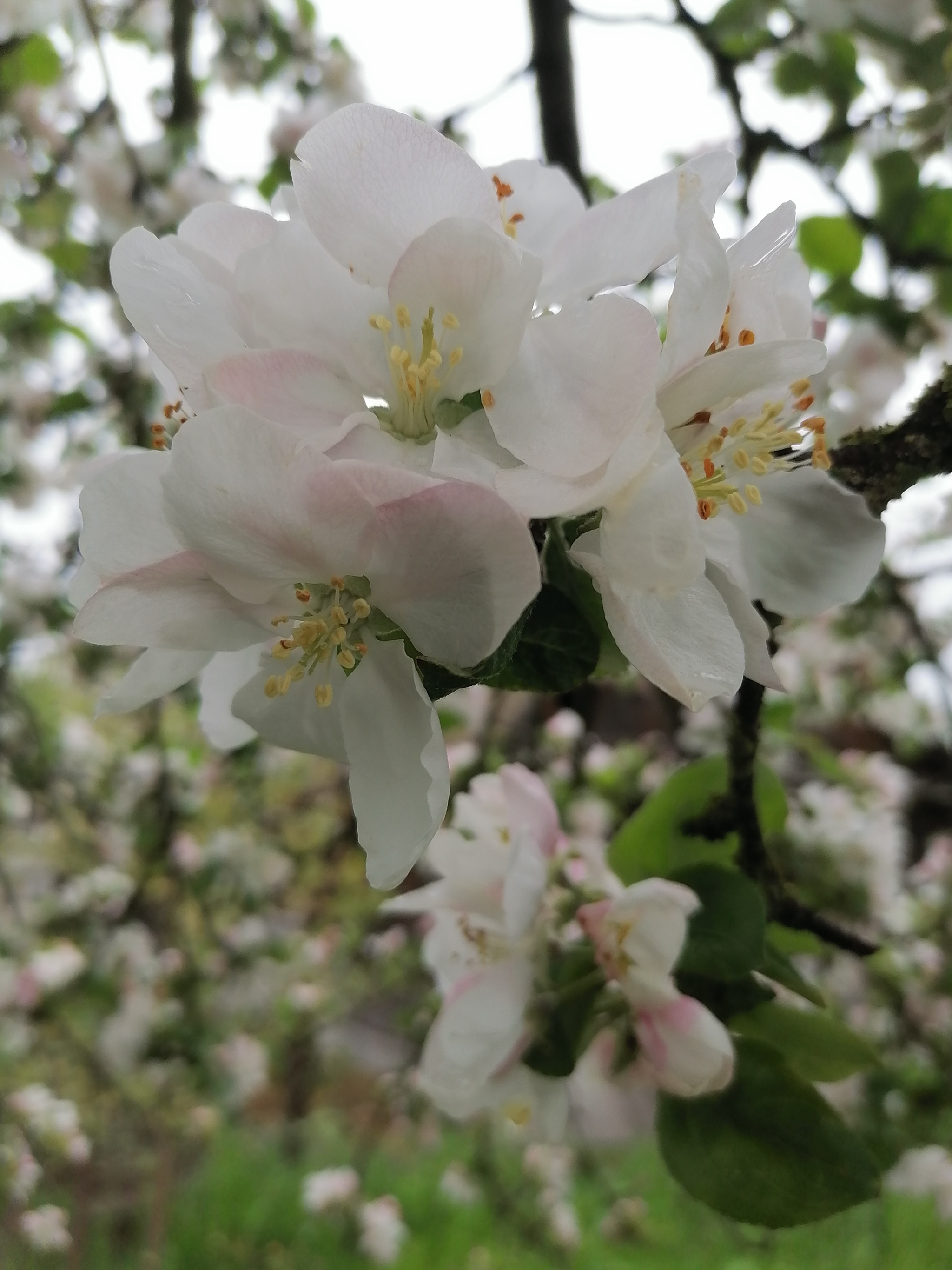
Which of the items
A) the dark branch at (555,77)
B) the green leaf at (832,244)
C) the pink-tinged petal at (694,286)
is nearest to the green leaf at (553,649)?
the pink-tinged petal at (694,286)

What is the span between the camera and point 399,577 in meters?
0.35

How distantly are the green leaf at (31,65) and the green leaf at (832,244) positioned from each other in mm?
1260

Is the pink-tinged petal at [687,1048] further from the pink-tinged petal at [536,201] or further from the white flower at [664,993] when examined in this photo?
the pink-tinged petal at [536,201]

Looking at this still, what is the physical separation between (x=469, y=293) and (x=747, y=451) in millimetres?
152

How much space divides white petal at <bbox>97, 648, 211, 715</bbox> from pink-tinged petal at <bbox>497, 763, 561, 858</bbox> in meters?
0.24

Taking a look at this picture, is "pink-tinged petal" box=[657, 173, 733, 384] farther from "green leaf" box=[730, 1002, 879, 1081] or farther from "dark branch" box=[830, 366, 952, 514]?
"green leaf" box=[730, 1002, 879, 1081]

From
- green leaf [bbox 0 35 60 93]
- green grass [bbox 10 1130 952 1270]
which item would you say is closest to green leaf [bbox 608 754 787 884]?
green leaf [bbox 0 35 60 93]

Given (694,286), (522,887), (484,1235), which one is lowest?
(484,1235)

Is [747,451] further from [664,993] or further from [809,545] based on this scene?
[664,993]

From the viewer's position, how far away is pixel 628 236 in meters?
0.39

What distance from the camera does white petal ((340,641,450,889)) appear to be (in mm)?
353

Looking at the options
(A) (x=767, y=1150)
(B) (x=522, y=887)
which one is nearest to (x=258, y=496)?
(B) (x=522, y=887)

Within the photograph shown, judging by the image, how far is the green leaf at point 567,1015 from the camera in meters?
0.52

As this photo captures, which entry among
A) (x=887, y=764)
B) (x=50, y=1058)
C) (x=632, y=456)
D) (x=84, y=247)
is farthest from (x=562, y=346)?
(x=50, y=1058)
